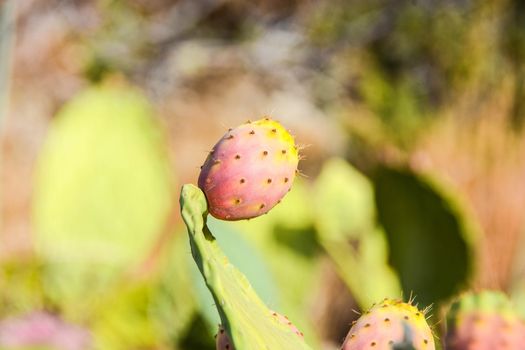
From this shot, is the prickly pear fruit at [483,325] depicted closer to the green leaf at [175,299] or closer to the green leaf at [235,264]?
the green leaf at [235,264]

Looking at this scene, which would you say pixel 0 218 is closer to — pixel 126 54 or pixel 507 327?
pixel 126 54

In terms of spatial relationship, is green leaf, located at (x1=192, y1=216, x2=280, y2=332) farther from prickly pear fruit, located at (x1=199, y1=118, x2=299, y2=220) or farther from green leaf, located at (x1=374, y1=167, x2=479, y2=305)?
prickly pear fruit, located at (x1=199, y1=118, x2=299, y2=220)

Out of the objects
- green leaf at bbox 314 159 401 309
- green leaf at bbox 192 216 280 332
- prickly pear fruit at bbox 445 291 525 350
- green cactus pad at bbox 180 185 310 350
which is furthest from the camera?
green leaf at bbox 314 159 401 309

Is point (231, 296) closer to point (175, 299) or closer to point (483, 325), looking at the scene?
point (483, 325)

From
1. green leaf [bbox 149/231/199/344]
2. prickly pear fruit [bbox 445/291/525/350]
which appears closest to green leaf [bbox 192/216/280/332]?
green leaf [bbox 149/231/199/344]

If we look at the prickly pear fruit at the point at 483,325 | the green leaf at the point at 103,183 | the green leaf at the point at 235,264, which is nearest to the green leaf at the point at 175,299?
the green leaf at the point at 103,183
